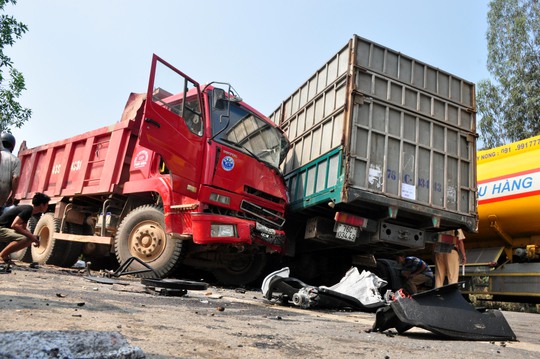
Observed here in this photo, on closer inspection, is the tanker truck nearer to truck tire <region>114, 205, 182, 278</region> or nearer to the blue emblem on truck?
the blue emblem on truck

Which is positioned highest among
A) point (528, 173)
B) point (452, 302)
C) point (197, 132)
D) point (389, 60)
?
point (389, 60)

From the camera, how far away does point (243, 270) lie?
6.63 metres

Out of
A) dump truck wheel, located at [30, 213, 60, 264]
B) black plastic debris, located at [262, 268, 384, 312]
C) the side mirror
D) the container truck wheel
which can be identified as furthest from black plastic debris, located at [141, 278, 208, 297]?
dump truck wheel, located at [30, 213, 60, 264]

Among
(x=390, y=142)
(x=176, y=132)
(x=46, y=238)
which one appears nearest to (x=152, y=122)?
(x=176, y=132)

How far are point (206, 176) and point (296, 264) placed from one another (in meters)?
2.80

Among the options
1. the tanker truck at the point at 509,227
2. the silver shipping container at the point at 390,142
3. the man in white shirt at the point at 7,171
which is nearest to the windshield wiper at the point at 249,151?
the silver shipping container at the point at 390,142

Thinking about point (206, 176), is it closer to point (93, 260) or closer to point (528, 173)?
point (93, 260)

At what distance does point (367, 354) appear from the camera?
6.44ft

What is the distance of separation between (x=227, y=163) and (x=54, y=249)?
A: 396 centimetres

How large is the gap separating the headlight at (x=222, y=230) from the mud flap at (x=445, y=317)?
115 inches

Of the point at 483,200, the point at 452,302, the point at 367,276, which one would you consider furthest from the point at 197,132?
the point at 483,200

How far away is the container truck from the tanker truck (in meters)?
1.82

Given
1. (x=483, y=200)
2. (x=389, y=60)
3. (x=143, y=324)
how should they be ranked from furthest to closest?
(x=483, y=200) < (x=389, y=60) < (x=143, y=324)

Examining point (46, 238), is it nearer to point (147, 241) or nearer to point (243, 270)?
point (147, 241)
